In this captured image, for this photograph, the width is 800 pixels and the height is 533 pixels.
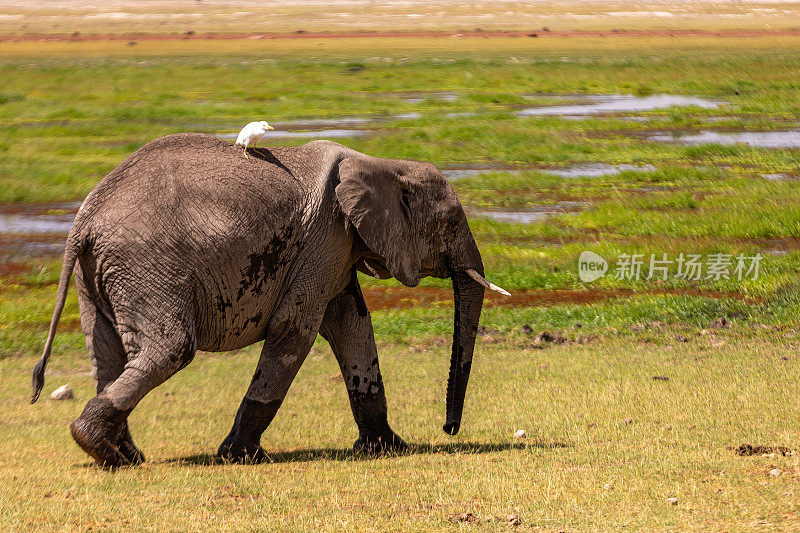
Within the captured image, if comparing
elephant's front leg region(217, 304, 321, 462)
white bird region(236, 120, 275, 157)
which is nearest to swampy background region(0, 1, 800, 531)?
elephant's front leg region(217, 304, 321, 462)

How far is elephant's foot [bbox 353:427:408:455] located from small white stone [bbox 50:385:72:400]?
178 inches

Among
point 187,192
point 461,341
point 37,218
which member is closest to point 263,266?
point 187,192

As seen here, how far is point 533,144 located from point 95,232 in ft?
82.6

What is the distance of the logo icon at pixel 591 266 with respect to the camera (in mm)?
20156

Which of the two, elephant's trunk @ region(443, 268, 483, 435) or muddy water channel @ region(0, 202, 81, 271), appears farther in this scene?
muddy water channel @ region(0, 202, 81, 271)

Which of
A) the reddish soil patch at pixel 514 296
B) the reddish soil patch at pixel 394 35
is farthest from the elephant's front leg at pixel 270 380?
the reddish soil patch at pixel 394 35

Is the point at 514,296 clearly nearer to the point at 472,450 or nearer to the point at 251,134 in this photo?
the point at 472,450

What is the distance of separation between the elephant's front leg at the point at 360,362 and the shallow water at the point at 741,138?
982 inches

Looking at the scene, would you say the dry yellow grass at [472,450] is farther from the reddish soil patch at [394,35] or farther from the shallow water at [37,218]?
the reddish soil patch at [394,35]

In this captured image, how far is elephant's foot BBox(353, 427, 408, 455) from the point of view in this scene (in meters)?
11.4

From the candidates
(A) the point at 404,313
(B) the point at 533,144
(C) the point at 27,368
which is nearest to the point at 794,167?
(B) the point at 533,144

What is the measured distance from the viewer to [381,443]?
11445 millimetres

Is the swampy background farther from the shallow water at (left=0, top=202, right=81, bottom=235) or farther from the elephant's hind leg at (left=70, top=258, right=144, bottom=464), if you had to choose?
the elephant's hind leg at (left=70, top=258, right=144, bottom=464)

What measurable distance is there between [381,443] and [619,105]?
33826mm
